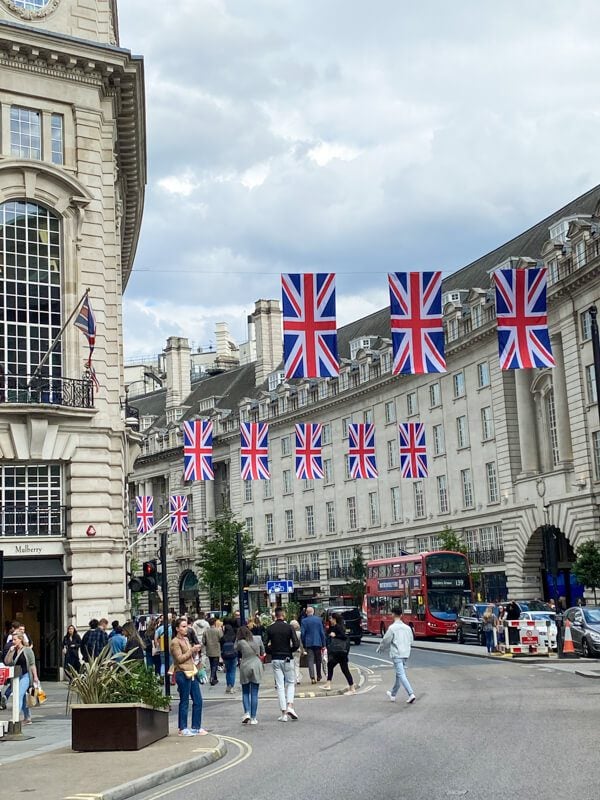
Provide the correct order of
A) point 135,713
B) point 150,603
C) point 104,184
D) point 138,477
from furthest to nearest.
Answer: point 138,477, point 150,603, point 104,184, point 135,713

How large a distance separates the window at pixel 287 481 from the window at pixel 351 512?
7.31 m

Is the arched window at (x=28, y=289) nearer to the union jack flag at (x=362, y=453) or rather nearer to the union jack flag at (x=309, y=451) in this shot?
the union jack flag at (x=309, y=451)

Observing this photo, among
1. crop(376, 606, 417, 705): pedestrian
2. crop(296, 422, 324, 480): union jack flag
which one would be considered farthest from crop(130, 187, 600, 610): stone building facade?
crop(376, 606, 417, 705): pedestrian

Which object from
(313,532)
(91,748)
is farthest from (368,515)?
(91,748)

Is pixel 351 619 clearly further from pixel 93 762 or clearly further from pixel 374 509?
pixel 93 762

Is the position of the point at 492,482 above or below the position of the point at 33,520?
above

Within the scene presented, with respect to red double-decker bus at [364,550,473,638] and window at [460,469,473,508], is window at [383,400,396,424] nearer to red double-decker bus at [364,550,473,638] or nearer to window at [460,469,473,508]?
window at [460,469,473,508]

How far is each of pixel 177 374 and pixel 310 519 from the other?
28.8 m

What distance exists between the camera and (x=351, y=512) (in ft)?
262

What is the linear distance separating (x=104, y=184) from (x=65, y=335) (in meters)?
5.16

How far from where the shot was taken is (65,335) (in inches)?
1289

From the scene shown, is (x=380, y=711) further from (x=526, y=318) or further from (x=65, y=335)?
(x=65, y=335)

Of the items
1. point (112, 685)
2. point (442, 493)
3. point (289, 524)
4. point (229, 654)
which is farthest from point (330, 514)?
point (112, 685)

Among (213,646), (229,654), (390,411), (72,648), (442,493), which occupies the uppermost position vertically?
(390,411)
